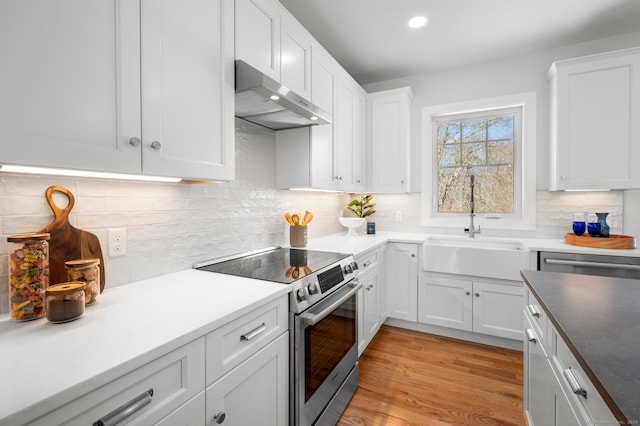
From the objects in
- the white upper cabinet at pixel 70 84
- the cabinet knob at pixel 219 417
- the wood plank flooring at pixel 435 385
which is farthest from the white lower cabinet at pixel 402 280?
the white upper cabinet at pixel 70 84

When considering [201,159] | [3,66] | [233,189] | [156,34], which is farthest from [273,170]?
[3,66]

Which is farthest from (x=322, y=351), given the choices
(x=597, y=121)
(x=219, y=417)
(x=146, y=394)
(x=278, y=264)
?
(x=597, y=121)

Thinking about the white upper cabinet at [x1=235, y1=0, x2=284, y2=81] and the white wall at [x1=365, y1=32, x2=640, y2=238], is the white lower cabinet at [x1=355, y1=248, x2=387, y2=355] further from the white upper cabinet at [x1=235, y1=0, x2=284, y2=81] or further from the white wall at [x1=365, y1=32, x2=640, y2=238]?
the white upper cabinet at [x1=235, y1=0, x2=284, y2=81]

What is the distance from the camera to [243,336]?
1.09 metres

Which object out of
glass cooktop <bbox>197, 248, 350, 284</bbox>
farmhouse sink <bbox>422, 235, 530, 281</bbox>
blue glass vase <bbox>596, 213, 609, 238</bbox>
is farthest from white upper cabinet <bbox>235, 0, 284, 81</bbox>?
blue glass vase <bbox>596, 213, 609, 238</bbox>

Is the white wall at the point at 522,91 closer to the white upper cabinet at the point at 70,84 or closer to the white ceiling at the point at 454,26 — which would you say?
the white ceiling at the point at 454,26

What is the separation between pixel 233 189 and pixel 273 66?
0.80 metres

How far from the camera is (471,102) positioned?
3.12 meters

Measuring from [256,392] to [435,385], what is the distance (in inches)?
58.5

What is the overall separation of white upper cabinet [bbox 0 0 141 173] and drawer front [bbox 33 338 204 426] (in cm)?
63

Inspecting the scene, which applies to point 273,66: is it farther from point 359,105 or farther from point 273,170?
point 359,105

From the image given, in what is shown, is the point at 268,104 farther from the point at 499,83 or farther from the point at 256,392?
the point at 499,83

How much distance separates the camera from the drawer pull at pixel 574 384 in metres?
0.76

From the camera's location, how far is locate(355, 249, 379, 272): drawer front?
2312 mm
